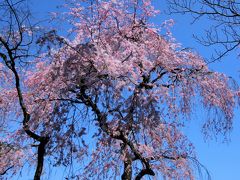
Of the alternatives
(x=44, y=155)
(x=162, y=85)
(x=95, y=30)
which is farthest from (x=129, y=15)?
(x=44, y=155)

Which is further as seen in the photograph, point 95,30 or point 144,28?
point 144,28

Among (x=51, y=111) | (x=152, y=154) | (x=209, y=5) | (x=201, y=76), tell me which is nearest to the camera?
(x=209, y=5)

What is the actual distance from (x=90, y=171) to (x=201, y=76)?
392 cm

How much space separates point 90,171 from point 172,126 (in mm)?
2632

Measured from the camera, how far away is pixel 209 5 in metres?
6.97

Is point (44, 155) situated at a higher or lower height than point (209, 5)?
lower

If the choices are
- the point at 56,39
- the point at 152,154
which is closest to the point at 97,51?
the point at 56,39

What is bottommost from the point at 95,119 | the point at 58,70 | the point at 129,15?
the point at 95,119

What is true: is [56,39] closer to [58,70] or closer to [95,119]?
[58,70]

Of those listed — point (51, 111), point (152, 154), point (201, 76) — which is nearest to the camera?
point (51, 111)

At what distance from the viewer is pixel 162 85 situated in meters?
11.2

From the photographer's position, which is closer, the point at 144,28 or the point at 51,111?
the point at 51,111

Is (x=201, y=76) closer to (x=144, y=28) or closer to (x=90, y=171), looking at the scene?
(x=144, y=28)

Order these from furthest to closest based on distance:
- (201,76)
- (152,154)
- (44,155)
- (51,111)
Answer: (201,76) < (152,154) < (51,111) < (44,155)
